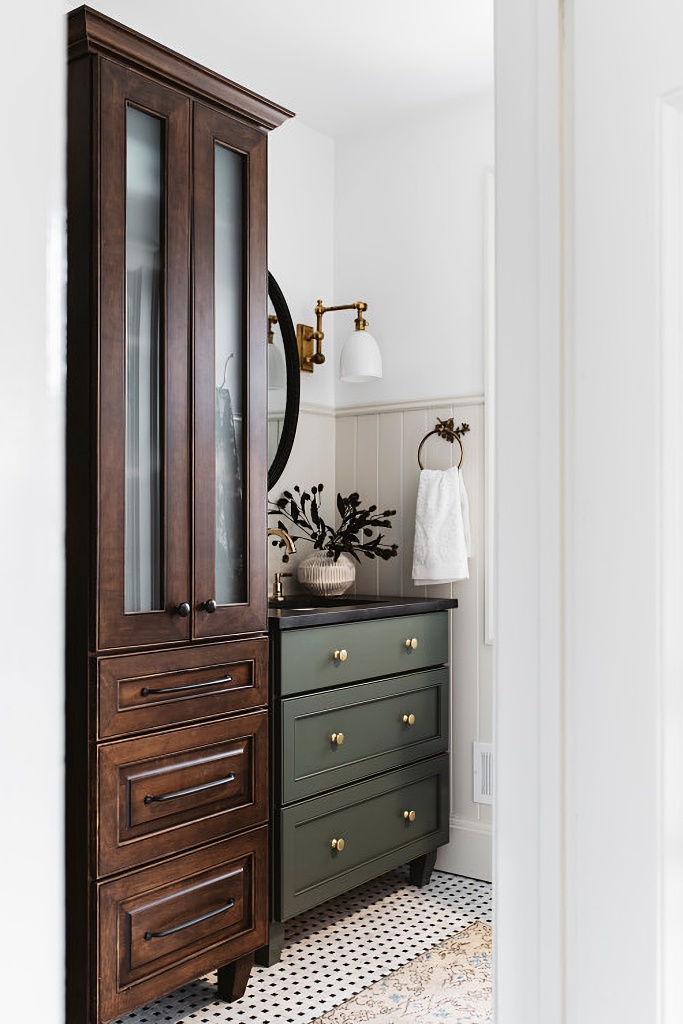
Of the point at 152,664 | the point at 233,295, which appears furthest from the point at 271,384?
the point at 152,664

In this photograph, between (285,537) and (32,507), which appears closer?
(32,507)

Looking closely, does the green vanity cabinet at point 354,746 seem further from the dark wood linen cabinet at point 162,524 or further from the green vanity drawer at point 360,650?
the dark wood linen cabinet at point 162,524

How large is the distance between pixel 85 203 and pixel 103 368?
13.7 inches

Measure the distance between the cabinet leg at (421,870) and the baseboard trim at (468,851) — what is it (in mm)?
131

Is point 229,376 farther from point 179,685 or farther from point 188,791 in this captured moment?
point 188,791

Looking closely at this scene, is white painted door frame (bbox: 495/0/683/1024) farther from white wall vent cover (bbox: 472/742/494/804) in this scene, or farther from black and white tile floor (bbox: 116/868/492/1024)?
white wall vent cover (bbox: 472/742/494/804)

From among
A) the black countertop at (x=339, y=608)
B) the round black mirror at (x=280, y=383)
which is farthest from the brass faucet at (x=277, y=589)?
the round black mirror at (x=280, y=383)

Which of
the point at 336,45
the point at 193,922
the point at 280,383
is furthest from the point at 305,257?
the point at 193,922

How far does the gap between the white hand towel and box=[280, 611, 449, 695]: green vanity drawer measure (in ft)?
0.48

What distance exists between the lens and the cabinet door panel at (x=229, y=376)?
2.22 metres

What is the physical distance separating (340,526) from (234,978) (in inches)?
62.5

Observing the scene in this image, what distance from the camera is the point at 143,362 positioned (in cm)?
210

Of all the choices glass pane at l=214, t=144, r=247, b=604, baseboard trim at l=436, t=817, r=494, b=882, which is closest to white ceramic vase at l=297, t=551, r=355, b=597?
glass pane at l=214, t=144, r=247, b=604

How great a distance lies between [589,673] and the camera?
2.25 ft
